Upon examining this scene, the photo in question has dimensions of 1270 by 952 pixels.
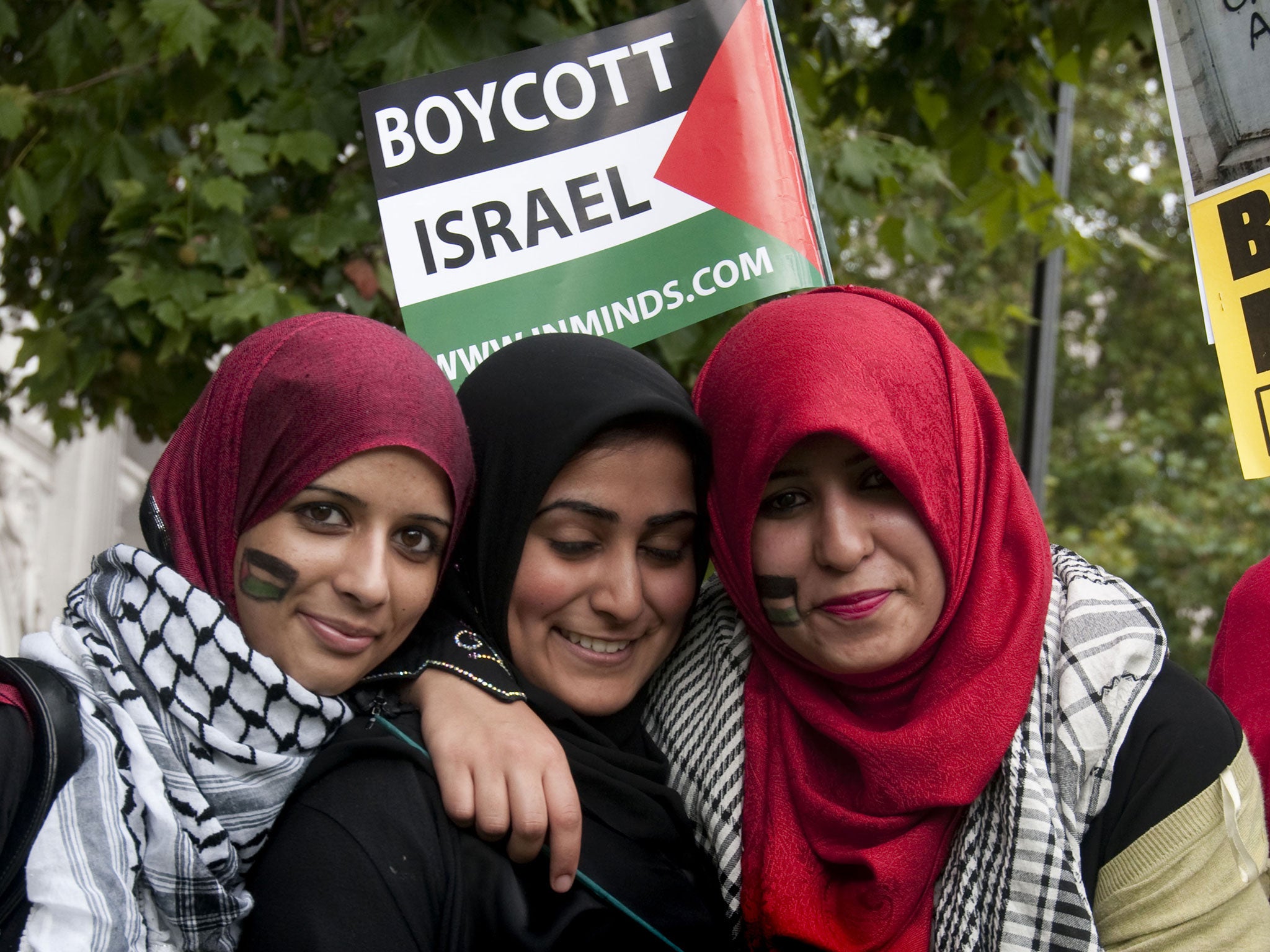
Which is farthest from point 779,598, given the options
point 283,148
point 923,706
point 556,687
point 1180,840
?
point 283,148

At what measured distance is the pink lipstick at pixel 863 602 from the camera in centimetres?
188

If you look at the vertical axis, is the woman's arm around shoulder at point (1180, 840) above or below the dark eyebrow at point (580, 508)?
below

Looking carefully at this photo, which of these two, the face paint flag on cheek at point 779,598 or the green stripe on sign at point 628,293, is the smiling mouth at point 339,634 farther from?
the green stripe on sign at point 628,293

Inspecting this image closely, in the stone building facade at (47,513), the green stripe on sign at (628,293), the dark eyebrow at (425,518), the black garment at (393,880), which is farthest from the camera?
the stone building facade at (47,513)

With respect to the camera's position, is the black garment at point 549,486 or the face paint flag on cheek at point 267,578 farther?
the black garment at point 549,486

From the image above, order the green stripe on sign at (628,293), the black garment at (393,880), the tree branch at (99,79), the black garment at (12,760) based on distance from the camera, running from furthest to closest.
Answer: the tree branch at (99,79), the green stripe on sign at (628,293), the black garment at (393,880), the black garment at (12,760)

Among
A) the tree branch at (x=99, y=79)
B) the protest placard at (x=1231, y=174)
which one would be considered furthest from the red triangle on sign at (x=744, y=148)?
the tree branch at (x=99, y=79)

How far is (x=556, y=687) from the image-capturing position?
1.99m

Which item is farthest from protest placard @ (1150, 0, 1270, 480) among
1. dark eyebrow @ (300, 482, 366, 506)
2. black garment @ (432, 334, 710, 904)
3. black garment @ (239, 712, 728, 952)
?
dark eyebrow @ (300, 482, 366, 506)

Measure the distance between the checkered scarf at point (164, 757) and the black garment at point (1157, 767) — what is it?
1065 millimetres

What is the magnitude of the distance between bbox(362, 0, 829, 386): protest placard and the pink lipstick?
916 mm

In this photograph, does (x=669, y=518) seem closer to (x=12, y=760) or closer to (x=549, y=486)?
(x=549, y=486)

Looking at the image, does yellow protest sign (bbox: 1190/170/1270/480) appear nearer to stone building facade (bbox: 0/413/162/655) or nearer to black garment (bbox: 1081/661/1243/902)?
black garment (bbox: 1081/661/1243/902)

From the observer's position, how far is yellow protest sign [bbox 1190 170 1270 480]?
2080mm
